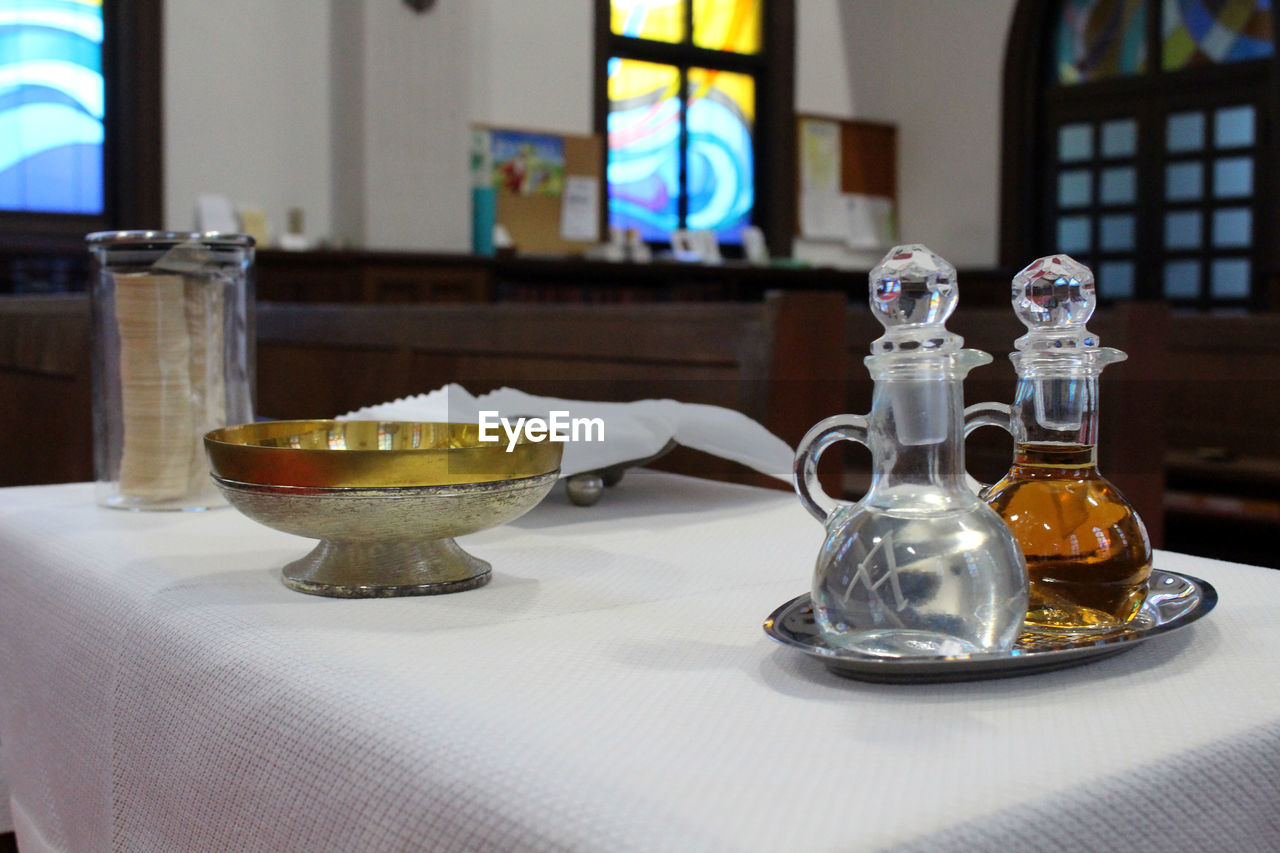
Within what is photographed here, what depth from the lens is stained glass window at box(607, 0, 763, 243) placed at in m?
6.59

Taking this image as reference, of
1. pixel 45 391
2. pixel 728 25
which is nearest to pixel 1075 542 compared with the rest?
pixel 45 391

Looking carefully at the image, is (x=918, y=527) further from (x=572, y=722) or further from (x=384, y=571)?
(x=384, y=571)

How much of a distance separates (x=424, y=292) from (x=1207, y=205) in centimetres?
401

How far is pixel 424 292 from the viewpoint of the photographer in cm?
523

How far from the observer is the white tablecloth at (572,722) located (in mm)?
432

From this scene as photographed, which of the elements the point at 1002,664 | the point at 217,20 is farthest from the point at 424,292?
the point at 1002,664

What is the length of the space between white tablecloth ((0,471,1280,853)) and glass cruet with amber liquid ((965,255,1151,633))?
0.04 metres

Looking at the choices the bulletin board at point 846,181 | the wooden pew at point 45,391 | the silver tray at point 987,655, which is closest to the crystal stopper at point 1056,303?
the silver tray at point 987,655

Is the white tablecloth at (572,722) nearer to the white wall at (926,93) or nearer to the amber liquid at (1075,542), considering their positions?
the amber liquid at (1075,542)

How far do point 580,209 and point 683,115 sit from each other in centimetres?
95

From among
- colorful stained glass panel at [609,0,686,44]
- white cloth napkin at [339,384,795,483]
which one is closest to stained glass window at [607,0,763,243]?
colorful stained glass panel at [609,0,686,44]

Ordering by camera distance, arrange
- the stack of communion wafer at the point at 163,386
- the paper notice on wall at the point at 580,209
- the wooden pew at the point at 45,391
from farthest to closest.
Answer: the paper notice on wall at the point at 580,209 < the wooden pew at the point at 45,391 < the stack of communion wafer at the point at 163,386

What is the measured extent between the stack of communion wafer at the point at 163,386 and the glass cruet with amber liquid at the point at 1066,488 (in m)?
0.71

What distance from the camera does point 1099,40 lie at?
22.3ft
